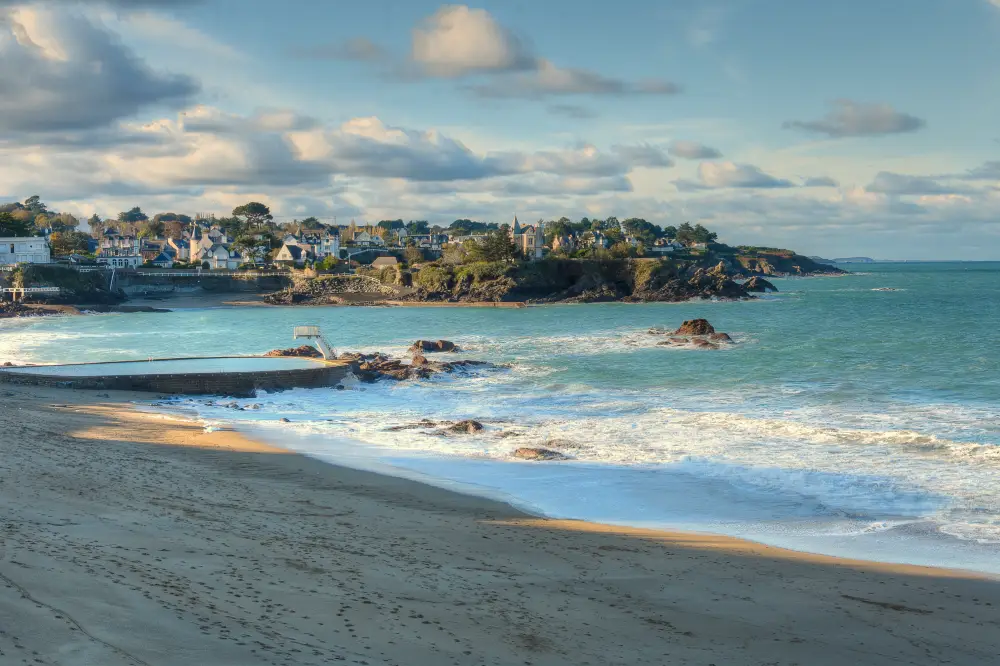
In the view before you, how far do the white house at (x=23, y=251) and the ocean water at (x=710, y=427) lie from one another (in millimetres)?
55239

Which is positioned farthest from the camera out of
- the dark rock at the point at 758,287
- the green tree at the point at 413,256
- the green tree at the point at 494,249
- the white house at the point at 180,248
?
the white house at the point at 180,248

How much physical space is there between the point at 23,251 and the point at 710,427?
9692cm

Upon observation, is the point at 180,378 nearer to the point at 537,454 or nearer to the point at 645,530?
the point at 537,454

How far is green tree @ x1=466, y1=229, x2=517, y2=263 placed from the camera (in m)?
108

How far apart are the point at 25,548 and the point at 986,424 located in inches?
815

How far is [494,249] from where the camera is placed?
108250mm

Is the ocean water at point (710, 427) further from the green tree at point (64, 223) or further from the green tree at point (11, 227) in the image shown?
the green tree at point (64, 223)

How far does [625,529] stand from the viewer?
1201cm

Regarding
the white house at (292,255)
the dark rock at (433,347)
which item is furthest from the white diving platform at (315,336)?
the white house at (292,255)

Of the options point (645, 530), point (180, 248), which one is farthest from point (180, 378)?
point (180, 248)

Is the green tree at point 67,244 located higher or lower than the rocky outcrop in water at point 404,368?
higher

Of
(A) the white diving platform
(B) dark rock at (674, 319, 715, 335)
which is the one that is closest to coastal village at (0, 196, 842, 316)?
(B) dark rock at (674, 319, 715, 335)

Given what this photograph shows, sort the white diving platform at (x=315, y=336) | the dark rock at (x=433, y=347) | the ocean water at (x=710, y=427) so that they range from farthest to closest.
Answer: the dark rock at (x=433, y=347) < the white diving platform at (x=315, y=336) < the ocean water at (x=710, y=427)

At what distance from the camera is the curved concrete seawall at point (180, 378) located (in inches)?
1022
